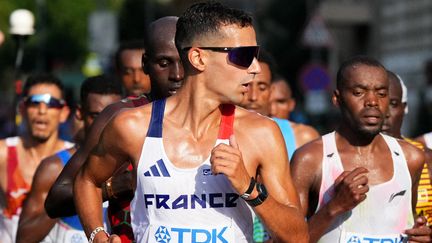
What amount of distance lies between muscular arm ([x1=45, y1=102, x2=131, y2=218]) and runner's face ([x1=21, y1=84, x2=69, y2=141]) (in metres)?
3.49

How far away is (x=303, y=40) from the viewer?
1054 inches

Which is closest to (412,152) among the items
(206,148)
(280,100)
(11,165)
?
(206,148)

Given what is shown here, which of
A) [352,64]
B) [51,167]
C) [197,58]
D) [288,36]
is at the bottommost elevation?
[288,36]

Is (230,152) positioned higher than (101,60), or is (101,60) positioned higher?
(230,152)

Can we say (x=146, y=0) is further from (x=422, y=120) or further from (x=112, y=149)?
(x=112, y=149)

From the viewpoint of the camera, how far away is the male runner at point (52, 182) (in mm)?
7391

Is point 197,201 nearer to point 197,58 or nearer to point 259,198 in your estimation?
point 259,198

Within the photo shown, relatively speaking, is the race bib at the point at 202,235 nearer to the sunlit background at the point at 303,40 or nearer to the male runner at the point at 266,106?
the male runner at the point at 266,106

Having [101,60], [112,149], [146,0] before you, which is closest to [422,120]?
[101,60]

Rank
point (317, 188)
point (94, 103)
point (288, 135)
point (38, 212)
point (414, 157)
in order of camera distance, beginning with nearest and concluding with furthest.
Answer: point (317, 188)
point (414, 157)
point (38, 212)
point (94, 103)
point (288, 135)

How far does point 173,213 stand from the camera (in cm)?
525

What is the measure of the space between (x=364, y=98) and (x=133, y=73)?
2.71 m

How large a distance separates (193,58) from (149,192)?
0.67 meters

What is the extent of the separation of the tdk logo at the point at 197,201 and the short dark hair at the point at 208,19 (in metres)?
0.74
